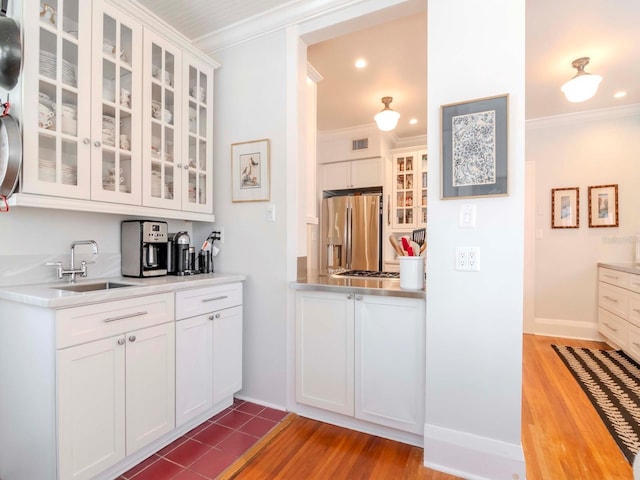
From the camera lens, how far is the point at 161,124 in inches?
82.1

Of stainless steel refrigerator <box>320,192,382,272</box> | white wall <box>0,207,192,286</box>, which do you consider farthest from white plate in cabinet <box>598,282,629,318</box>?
white wall <box>0,207,192,286</box>

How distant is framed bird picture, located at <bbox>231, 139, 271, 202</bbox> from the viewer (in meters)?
2.29

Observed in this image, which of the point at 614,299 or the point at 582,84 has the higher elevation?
the point at 582,84

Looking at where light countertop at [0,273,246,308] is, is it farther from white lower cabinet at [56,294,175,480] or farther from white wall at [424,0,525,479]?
white wall at [424,0,525,479]

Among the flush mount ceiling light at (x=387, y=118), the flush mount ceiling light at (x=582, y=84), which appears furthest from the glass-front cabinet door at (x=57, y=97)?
the flush mount ceiling light at (x=582, y=84)

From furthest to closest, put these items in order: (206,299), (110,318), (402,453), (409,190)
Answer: (409,190), (206,299), (402,453), (110,318)

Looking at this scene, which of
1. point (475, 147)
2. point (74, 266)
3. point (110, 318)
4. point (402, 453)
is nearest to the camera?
point (110, 318)

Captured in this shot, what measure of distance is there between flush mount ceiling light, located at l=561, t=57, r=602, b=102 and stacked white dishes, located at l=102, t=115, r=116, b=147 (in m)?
3.39

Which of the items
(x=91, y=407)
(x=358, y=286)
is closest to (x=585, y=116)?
(x=358, y=286)

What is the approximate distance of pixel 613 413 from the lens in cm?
217

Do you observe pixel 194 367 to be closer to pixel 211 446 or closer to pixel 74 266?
pixel 211 446

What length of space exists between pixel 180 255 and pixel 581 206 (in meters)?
4.44

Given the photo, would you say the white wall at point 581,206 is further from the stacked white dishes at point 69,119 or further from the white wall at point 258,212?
the stacked white dishes at point 69,119

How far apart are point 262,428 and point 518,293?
1.65m
